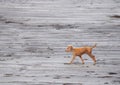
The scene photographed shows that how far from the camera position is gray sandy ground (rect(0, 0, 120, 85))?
4742 mm

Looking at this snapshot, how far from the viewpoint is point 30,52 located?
5.50m

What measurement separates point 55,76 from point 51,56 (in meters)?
0.63

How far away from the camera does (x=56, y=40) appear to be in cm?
607

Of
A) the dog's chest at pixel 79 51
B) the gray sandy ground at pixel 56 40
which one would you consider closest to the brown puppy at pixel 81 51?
the dog's chest at pixel 79 51

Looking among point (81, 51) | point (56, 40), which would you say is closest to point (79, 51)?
point (81, 51)

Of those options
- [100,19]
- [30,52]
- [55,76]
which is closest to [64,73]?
[55,76]

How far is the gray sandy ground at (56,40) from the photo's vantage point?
15.6 ft

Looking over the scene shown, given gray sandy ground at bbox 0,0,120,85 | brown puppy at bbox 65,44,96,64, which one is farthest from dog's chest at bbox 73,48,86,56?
gray sandy ground at bbox 0,0,120,85

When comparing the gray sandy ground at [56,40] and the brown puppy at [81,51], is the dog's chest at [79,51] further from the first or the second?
the gray sandy ground at [56,40]

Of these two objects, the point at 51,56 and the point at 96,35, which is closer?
the point at 51,56

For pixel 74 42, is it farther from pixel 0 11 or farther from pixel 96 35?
pixel 0 11

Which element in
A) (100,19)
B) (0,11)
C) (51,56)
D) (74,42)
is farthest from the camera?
(0,11)

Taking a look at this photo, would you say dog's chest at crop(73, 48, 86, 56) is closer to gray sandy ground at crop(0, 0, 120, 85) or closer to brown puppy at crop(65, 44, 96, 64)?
brown puppy at crop(65, 44, 96, 64)

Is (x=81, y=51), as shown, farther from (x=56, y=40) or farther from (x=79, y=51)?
(x=56, y=40)
